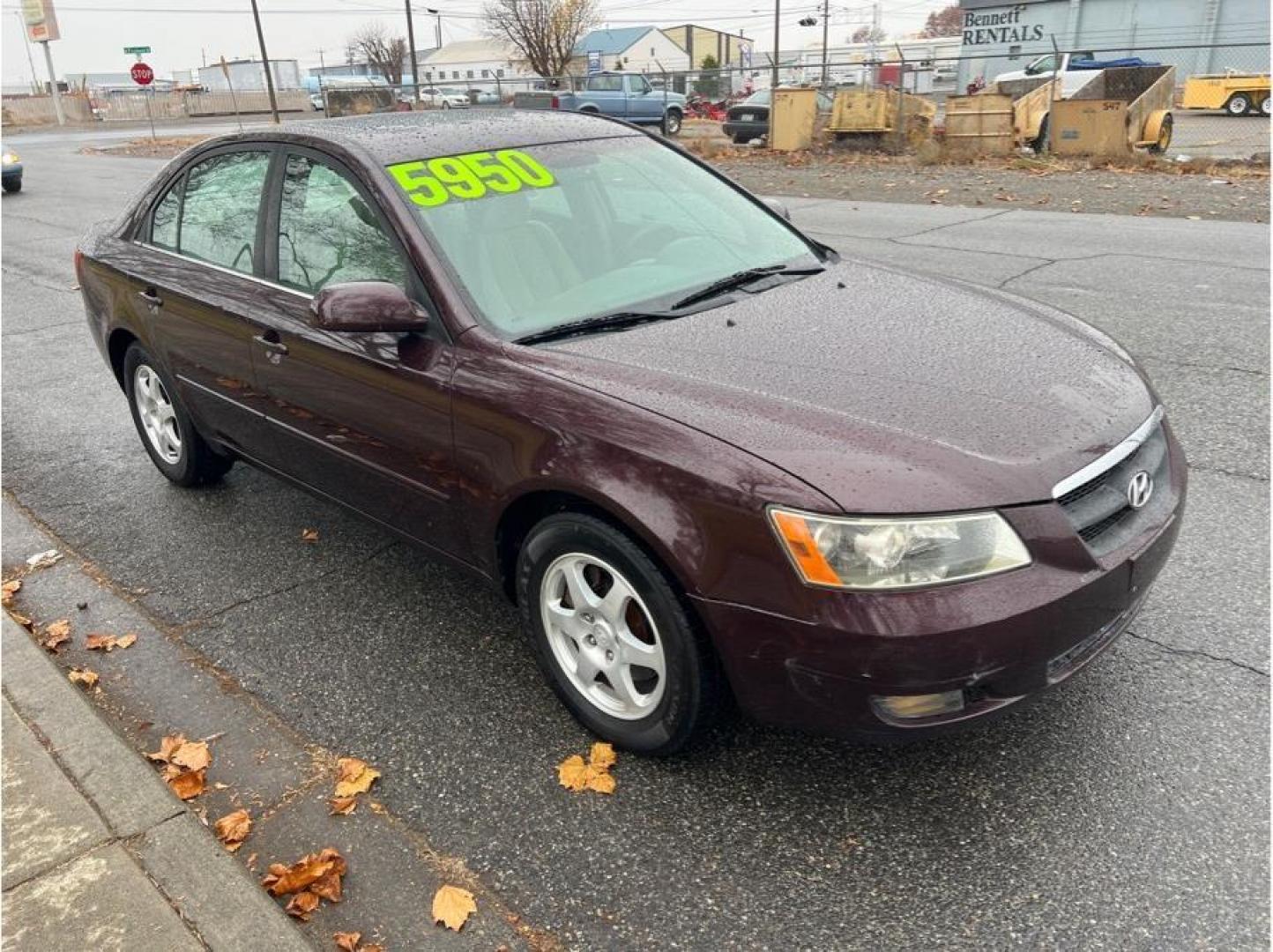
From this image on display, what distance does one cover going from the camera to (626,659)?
8.92 ft

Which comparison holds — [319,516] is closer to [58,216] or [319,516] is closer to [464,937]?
[464,937]

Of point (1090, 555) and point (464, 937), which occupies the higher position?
point (1090, 555)

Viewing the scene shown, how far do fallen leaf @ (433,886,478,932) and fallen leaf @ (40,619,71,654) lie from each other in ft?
6.81

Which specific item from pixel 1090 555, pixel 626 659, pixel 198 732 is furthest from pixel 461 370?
pixel 1090 555

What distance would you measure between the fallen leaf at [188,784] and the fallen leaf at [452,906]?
2.88 feet

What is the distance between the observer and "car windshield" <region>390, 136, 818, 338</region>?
3102 millimetres

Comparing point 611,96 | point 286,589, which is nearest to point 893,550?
point 286,589

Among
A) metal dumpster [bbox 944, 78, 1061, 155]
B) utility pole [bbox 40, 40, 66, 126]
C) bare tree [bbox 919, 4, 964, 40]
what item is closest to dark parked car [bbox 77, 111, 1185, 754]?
metal dumpster [bbox 944, 78, 1061, 155]

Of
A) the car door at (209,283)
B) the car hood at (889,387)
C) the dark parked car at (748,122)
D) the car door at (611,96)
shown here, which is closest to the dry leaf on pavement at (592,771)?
the car hood at (889,387)

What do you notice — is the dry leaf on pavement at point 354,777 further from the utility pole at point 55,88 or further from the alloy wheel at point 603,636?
the utility pole at point 55,88

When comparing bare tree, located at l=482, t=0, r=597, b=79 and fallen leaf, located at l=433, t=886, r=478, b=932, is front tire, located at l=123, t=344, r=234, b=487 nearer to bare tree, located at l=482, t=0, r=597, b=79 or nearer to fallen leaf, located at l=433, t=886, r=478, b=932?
fallen leaf, located at l=433, t=886, r=478, b=932

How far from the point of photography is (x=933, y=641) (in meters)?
2.19

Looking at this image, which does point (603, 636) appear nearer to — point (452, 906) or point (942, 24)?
point (452, 906)

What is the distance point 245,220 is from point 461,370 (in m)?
1.58
